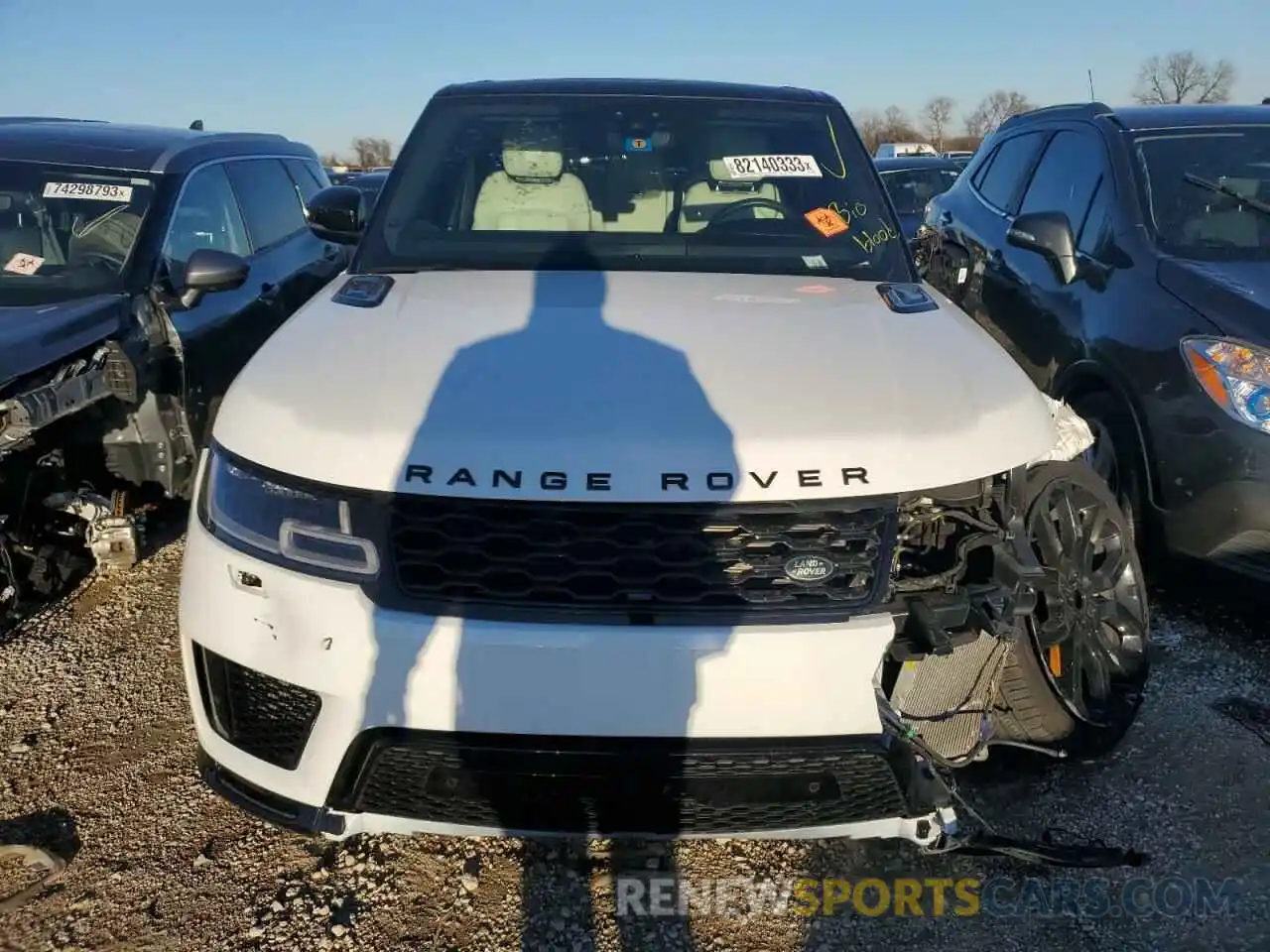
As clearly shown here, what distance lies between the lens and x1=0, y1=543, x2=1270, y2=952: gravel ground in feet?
7.67

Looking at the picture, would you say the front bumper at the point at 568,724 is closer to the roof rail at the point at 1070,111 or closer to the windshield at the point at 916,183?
the roof rail at the point at 1070,111

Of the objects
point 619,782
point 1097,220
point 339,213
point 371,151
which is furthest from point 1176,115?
point 371,151

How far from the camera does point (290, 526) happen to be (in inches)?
83.2

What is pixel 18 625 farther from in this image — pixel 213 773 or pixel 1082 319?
pixel 1082 319

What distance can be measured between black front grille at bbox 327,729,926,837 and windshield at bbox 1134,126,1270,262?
2.97 metres

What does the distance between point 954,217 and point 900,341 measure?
4174mm

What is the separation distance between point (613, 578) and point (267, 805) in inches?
36.2

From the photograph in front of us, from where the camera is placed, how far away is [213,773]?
7.56ft

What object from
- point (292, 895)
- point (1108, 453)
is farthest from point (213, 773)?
point (1108, 453)

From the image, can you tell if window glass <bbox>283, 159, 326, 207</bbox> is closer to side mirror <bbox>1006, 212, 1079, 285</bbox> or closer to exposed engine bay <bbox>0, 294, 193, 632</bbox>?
exposed engine bay <bbox>0, 294, 193, 632</bbox>

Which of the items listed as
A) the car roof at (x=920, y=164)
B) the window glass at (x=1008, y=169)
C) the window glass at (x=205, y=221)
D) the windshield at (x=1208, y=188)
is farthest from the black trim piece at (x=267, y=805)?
the car roof at (x=920, y=164)

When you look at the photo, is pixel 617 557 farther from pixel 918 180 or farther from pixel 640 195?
pixel 918 180

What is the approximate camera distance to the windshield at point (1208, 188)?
4.07 m

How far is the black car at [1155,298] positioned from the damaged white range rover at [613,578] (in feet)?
4.29
